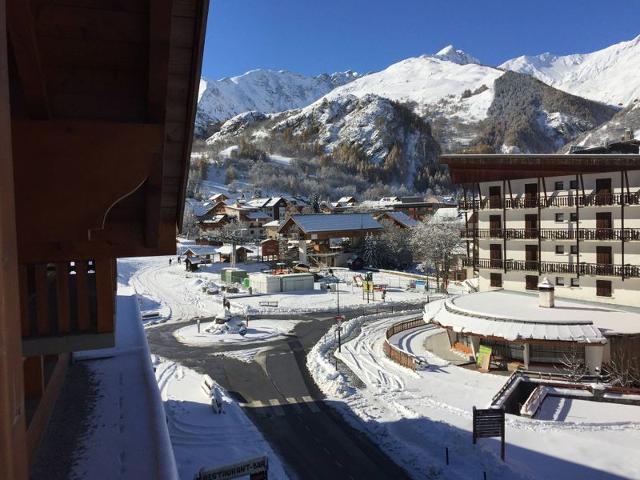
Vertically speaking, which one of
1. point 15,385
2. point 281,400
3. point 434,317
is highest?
point 15,385

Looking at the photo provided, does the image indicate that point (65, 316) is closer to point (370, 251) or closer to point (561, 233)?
point (561, 233)

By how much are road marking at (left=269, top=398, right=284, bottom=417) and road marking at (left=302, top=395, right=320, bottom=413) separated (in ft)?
3.44

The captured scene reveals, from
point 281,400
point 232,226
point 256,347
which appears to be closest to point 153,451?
point 281,400

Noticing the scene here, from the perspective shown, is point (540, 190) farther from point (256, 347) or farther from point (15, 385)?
point (15, 385)

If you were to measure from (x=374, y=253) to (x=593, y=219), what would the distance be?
34.3 m

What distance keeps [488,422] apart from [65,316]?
1199 centimetres

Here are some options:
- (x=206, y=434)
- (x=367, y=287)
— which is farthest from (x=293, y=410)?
(x=367, y=287)

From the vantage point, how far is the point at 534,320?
2156 cm

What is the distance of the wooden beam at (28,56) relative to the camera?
3277mm

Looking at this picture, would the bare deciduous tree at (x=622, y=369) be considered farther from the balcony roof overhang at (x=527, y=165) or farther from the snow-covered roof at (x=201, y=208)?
the snow-covered roof at (x=201, y=208)

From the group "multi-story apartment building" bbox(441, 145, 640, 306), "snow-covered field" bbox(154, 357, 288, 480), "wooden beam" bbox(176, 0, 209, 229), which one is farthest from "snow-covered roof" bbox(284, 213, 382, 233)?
"wooden beam" bbox(176, 0, 209, 229)

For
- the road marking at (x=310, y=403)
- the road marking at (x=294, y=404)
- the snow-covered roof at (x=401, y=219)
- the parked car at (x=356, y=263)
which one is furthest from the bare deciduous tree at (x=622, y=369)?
the snow-covered roof at (x=401, y=219)

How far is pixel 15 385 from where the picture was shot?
2377 mm

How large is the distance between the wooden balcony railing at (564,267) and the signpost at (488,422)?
16.3m
